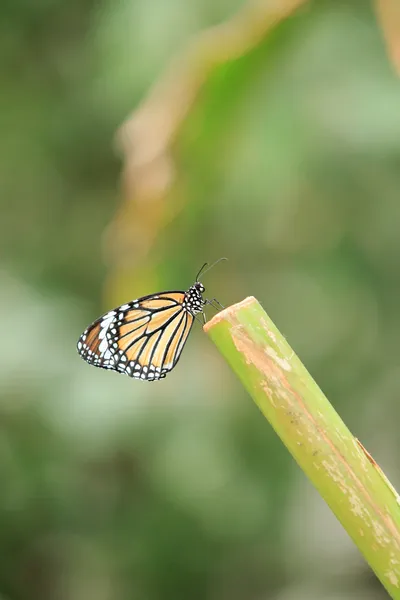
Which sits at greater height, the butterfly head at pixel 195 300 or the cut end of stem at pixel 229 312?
the butterfly head at pixel 195 300

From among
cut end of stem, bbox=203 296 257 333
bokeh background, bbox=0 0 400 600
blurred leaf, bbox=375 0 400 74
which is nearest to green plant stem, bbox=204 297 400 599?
cut end of stem, bbox=203 296 257 333

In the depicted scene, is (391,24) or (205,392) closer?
(391,24)

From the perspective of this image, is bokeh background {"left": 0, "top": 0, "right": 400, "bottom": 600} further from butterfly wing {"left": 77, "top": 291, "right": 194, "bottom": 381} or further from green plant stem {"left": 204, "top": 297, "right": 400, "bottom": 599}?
green plant stem {"left": 204, "top": 297, "right": 400, "bottom": 599}

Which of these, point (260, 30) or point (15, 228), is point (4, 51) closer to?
point (15, 228)

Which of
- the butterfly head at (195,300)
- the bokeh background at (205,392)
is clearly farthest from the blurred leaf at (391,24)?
the bokeh background at (205,392)

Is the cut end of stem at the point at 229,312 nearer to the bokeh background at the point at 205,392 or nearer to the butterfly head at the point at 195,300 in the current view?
the butterfly head at the point at 195,300

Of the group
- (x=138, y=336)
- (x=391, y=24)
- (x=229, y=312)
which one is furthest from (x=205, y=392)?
(x=229, y=312)

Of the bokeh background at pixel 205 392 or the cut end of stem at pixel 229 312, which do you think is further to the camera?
the bokeh background at pixel 205 392

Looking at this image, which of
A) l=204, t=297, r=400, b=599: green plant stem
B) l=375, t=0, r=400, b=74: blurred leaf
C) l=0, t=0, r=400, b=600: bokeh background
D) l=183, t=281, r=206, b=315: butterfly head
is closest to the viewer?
l=204, t=297, r=400, b=599: green plant stem

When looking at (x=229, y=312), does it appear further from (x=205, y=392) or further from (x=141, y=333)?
Result: (x=205, y=392)
